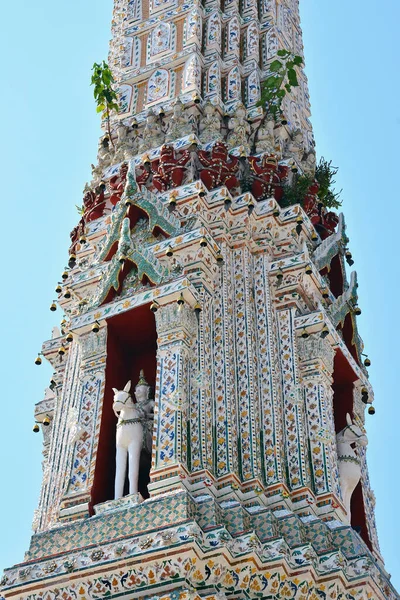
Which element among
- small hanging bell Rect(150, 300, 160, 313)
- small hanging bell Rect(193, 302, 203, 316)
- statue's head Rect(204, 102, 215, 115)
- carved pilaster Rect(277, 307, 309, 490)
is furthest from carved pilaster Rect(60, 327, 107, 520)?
statue's head Rect(204, 102, 215, 115)

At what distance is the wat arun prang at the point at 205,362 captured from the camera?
32.1 ft

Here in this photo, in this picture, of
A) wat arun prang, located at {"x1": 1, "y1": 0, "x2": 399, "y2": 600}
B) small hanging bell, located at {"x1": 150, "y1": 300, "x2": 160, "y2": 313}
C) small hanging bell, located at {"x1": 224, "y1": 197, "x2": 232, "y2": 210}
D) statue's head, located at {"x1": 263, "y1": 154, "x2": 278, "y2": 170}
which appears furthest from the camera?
statue's head, located at {"x1": 263, "y1": 154, "x2": 278, "y2": 170}

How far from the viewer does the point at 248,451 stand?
35.3ft

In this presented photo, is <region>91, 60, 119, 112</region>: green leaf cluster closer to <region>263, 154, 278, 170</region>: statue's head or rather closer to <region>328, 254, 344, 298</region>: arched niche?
<region>263, 154, 278, 170</region>: statue's head

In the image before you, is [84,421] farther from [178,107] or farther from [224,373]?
[178,107]

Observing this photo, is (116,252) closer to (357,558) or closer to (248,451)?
(248,451)

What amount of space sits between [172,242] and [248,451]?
7.83 ft

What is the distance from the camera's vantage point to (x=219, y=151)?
13305mm

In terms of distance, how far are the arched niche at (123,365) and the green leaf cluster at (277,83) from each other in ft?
11.3

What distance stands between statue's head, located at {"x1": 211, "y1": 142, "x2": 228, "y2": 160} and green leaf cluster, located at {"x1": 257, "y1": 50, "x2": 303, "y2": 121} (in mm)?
1013

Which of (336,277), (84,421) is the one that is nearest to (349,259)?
(336,277)

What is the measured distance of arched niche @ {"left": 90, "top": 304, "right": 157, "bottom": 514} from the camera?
35.8 ft

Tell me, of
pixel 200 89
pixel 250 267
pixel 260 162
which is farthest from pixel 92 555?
pixel 200 89

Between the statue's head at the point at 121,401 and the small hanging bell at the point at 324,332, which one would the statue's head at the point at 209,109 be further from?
the statue's head at the point at 121,401
